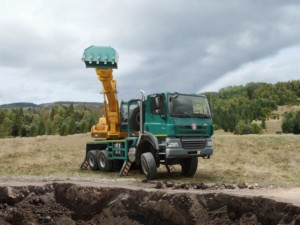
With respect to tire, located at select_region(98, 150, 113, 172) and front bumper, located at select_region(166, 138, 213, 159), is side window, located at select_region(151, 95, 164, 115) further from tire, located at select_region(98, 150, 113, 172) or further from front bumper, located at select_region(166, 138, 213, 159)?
tire, located at select_region(98, 150, 113, 172)

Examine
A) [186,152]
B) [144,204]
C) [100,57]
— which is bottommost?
[144,204]

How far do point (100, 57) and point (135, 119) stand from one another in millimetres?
2908

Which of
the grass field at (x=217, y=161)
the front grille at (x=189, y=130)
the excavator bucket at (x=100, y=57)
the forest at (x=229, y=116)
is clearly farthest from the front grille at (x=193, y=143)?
the forest at (x=229, y=116)

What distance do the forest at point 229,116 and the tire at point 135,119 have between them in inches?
1220

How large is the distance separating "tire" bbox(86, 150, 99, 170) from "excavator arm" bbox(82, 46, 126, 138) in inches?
30.5

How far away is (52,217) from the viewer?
10.7 meters

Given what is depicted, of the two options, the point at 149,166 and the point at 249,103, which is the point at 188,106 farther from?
the point at 249,103

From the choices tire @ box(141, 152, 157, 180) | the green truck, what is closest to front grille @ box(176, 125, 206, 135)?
the green truck

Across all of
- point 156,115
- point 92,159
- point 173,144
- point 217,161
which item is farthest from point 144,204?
point 217,161

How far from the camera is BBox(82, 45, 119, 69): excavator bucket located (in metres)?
17.7

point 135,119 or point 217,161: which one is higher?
point 135,119

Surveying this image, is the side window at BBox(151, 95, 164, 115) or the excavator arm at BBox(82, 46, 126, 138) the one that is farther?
the excavator arm at BBox(82, 46, 126, 138)

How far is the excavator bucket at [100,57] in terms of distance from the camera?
1773 centimetres

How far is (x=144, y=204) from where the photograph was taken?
9461 mm
